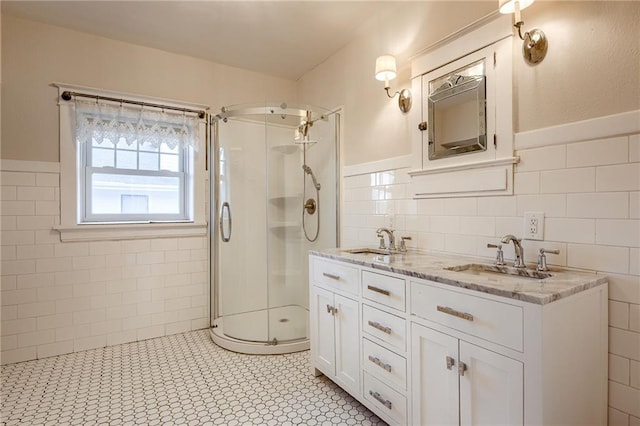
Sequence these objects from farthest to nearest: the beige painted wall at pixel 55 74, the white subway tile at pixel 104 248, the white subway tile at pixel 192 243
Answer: the white subway tile at pixel 192 243
the white subway tile at pixel 104 248
the beige painted wall at pixel 55 74

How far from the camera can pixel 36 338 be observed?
8.25 ft

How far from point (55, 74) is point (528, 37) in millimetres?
3192

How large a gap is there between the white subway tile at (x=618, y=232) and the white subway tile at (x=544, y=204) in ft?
0.46

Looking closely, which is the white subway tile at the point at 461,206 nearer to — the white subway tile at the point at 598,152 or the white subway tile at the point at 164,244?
the white subway tile at the point at 598,152

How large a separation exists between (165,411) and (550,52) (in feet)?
8.56

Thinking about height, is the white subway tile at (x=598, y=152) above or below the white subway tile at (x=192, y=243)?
above

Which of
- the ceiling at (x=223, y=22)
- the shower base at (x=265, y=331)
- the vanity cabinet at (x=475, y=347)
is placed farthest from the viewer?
the shower base at (x=265, y=331)

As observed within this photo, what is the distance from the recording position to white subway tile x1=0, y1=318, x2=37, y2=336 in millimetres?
2420

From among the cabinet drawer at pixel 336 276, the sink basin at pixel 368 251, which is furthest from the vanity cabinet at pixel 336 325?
the sink basin at pixel 368 251

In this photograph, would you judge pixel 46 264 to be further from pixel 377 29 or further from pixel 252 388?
pixel 377 29

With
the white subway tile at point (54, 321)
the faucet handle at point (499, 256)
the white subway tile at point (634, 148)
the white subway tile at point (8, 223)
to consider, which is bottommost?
the white subway tile at point (54, 321)

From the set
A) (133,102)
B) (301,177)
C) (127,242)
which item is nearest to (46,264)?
(127,242)

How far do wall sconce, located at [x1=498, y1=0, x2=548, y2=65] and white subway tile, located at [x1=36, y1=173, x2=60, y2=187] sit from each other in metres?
3.12

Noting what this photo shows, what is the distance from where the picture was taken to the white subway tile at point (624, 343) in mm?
1241
